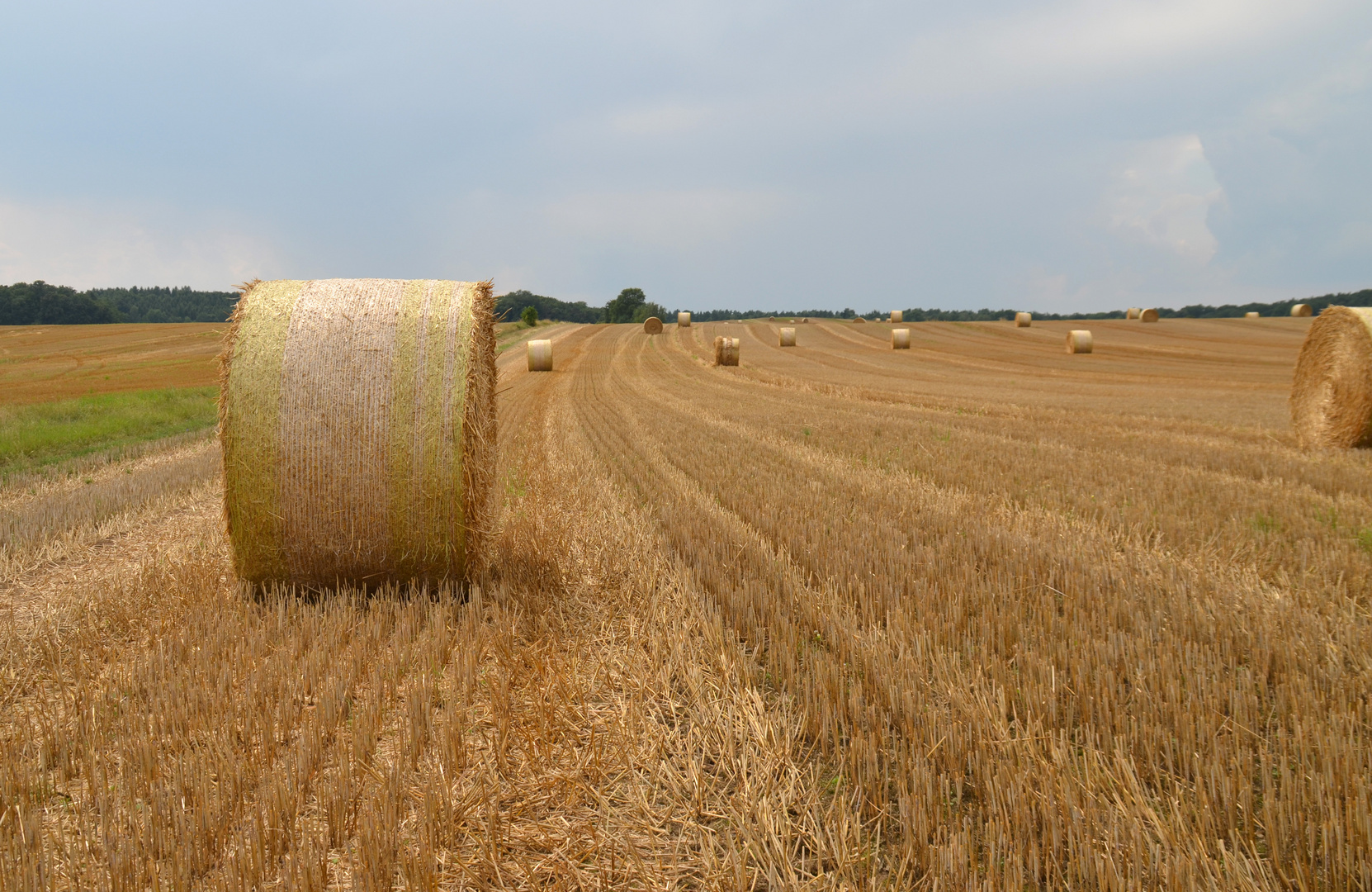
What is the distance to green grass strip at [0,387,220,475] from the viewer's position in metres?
11.2

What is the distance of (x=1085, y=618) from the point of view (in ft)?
12.4

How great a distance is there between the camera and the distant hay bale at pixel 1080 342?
1425 inches

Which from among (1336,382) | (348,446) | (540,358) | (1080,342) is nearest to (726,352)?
(540,358)

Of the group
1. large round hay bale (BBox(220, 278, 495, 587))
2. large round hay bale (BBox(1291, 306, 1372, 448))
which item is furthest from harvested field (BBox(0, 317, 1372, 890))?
large round hay bale (BBox(1291, 306, 1372, 448))

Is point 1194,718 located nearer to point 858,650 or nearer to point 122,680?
point 858,650

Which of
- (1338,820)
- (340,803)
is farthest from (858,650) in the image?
(340,803)

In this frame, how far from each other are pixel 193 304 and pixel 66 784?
11171 cm

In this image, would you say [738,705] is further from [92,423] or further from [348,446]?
[92,423]

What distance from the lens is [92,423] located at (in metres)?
13.9

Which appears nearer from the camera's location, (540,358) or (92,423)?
(92,423)

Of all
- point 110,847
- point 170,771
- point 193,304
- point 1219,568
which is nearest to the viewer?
point 110,847

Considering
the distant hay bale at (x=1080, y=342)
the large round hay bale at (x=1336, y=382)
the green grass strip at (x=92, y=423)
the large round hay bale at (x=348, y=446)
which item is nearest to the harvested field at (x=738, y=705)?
the large round hay bale at (x=348, y=446)

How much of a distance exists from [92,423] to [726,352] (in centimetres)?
2126

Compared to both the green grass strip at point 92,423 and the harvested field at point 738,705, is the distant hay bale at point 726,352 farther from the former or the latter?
the harvested field at point 738,705
